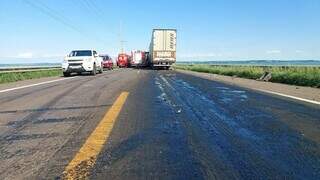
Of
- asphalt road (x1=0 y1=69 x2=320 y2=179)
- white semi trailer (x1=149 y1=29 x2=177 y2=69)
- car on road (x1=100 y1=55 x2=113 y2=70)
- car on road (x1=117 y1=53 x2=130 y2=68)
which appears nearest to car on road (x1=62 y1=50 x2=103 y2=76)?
car on road (x1=100 y1=55 x2=113 y2=70)

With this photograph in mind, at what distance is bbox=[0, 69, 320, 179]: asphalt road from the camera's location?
4.79 meters

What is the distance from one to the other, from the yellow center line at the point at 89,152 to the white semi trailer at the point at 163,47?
45235 mm

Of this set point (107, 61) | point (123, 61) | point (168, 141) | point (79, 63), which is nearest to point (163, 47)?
point (107, 61)

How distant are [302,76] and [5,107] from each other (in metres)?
15.9

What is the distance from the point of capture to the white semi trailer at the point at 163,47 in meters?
53.4

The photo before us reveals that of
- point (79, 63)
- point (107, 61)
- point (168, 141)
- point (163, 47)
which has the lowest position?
point (107, 61)

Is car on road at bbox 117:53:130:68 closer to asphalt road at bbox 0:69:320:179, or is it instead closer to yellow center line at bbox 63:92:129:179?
asphalt road at bbox 0:69:320:179

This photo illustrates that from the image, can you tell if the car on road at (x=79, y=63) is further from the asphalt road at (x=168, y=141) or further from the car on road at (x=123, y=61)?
the car on road at (x=123, y=61)

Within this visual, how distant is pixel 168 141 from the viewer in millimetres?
6266

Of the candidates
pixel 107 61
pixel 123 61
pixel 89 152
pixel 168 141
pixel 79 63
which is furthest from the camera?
pixel 123 61

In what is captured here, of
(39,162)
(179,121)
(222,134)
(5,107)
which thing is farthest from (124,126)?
(5,107)

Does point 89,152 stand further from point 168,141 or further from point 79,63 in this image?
point 79,63

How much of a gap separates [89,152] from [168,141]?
3.82 ft

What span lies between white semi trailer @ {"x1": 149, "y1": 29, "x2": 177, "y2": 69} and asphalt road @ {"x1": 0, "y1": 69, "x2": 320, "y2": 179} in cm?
4312
